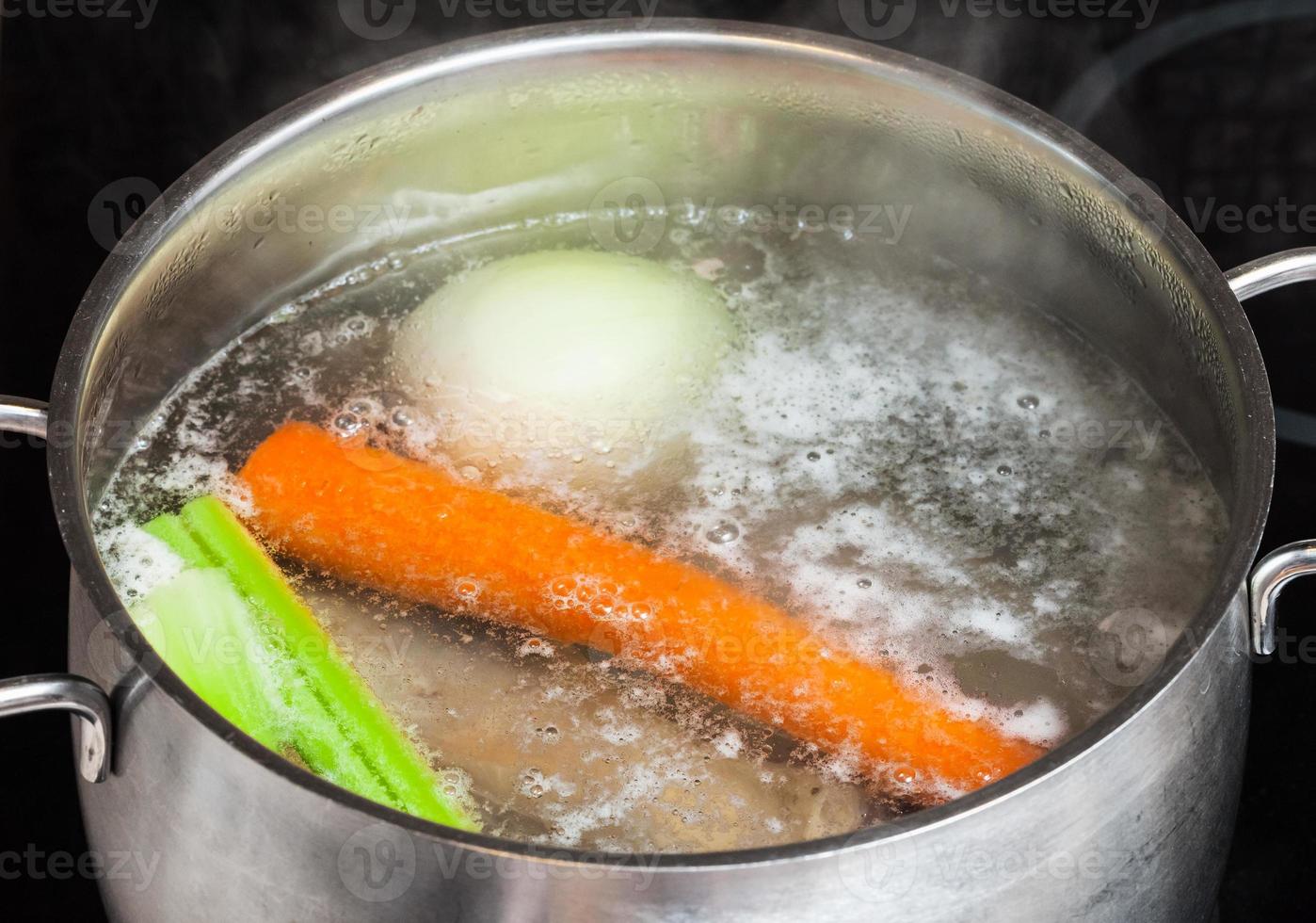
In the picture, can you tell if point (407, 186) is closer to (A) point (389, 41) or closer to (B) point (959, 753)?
(A) point (389, 41)

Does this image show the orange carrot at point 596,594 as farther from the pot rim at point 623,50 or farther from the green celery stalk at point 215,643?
the pot rim at point 623,50

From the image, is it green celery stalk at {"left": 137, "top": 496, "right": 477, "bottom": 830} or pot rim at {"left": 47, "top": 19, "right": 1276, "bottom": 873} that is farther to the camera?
green celery stalk at {"left": 137, "top": 496, "right": 477, "bottom": 830}

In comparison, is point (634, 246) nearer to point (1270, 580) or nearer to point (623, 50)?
point (623, 50)

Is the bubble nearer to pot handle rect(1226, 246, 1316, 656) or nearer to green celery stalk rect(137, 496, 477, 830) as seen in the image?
green celery stalk rect(137, 496, 477, 830)

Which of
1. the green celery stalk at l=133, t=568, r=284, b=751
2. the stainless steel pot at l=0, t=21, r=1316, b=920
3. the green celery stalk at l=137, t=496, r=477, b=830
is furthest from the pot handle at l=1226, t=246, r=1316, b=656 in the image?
the green celery stalk at l=133, t=568, r=284, b=751

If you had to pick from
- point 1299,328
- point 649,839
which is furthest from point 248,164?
point 1299,328

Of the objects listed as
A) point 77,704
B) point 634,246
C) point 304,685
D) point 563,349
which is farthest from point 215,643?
point 634,246
